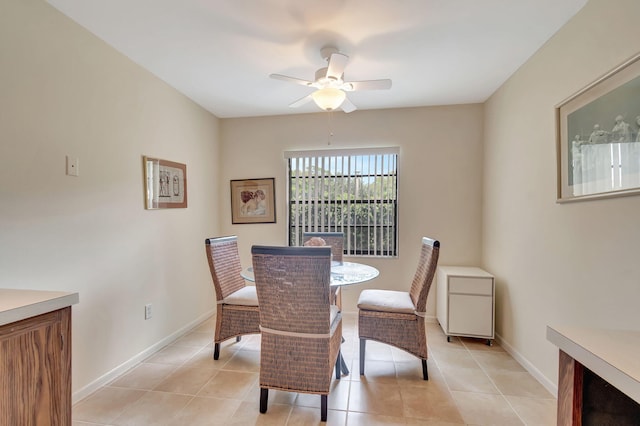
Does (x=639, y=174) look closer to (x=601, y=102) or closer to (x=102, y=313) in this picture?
(x=601, y=102)

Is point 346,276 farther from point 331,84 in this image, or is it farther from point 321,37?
point 321,37

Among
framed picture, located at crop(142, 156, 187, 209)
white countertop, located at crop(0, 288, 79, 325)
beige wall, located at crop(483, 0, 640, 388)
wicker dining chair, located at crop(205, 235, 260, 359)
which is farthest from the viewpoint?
framed picture, located at crop(142, 156, 187, 209)

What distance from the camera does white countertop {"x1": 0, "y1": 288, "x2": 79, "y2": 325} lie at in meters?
0.99

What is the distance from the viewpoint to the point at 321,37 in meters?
1.97

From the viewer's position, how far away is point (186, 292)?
2988mm

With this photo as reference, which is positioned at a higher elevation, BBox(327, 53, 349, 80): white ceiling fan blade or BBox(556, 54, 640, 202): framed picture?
BBox(327, 53, 349, 80): white ceiling fan blade

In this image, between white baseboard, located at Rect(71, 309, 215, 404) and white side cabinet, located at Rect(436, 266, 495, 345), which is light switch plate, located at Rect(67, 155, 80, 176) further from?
white side cabinet, located at Rect(436, 266, 495, 345)

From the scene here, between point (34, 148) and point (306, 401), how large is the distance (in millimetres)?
2163

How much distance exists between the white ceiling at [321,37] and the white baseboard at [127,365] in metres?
2.32

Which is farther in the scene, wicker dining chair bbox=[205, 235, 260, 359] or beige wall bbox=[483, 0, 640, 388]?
wicker dining chair bbox=[205, 235, 260, 359]

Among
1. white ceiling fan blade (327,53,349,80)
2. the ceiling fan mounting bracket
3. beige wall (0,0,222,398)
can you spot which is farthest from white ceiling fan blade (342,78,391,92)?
beige wall (0,0,222,398)

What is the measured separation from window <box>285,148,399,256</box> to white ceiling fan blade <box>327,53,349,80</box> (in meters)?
1.44

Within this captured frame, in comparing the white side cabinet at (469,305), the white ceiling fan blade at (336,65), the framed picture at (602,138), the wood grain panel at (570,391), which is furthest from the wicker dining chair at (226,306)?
the framed picture at (602,138)

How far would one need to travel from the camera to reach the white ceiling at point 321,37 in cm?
168
